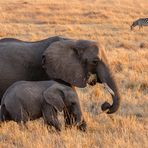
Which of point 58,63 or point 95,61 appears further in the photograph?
point 58,63

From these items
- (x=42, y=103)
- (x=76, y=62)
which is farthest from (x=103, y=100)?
(x=42, y=103)

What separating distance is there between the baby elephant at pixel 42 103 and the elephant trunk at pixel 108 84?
1.25 feet

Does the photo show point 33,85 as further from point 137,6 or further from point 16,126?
point 137,6

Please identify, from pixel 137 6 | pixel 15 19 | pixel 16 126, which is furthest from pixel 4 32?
pixel 137 6

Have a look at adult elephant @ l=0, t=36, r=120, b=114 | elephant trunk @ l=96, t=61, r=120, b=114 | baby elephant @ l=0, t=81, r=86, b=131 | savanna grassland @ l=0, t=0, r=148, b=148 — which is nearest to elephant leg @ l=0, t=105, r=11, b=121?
baby elephant @ l=0, t=81, r=86, b=131

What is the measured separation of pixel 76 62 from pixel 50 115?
0.86 metres

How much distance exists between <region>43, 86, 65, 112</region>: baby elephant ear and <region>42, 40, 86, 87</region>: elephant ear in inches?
17.4

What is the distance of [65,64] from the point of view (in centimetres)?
734

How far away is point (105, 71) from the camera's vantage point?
7.14 metres

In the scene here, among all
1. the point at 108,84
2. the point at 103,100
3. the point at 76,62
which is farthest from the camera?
the point at 103,100

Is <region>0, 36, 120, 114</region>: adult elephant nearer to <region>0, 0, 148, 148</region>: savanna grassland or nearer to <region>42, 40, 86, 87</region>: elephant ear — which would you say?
<region>42, 40, 86, 87</region>: elephant ear

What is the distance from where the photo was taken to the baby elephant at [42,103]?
693 cm

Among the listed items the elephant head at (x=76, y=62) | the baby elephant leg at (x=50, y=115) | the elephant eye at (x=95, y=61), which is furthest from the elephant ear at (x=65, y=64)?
the baby elephant leg at (x=50, y=115)

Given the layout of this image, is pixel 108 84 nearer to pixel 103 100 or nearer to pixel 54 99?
pixel 54 99
